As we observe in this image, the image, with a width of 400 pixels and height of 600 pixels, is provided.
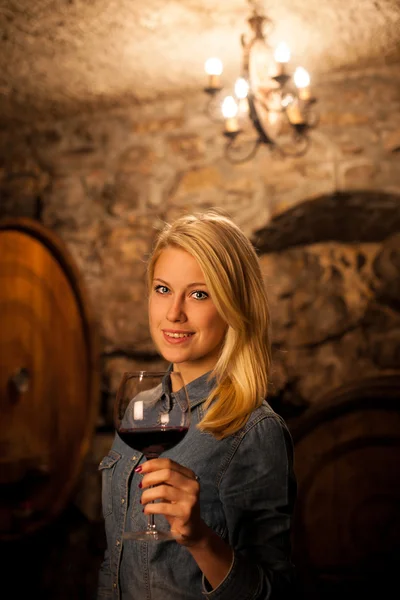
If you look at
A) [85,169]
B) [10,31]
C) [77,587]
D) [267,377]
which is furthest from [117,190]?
[267,377]

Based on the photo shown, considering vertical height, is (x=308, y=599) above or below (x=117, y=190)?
below

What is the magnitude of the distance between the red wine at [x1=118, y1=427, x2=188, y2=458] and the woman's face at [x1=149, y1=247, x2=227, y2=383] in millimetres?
166

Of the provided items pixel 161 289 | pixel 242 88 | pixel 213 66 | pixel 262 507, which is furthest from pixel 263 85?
pixel 262 507

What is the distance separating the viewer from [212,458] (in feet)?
3.38

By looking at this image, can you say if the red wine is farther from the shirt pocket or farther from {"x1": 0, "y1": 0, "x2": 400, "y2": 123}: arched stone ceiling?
{"x1": 0, "y1": 0, "x2": 400, "y2": 123}: arched stone ceiling

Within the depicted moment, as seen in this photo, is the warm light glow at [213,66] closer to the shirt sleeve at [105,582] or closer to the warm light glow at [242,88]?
the warm light glow at [242,88]

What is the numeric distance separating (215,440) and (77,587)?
187 centimetres

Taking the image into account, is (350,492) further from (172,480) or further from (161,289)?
(172,480)

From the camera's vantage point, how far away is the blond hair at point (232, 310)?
1.06 m

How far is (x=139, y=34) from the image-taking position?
84.4 inches

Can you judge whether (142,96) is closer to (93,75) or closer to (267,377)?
(93,75)

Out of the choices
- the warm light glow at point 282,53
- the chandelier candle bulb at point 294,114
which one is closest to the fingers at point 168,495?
the warm light glow at point 282,53

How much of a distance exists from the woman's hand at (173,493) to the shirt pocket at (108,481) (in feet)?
0.91

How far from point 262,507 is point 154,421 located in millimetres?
211
